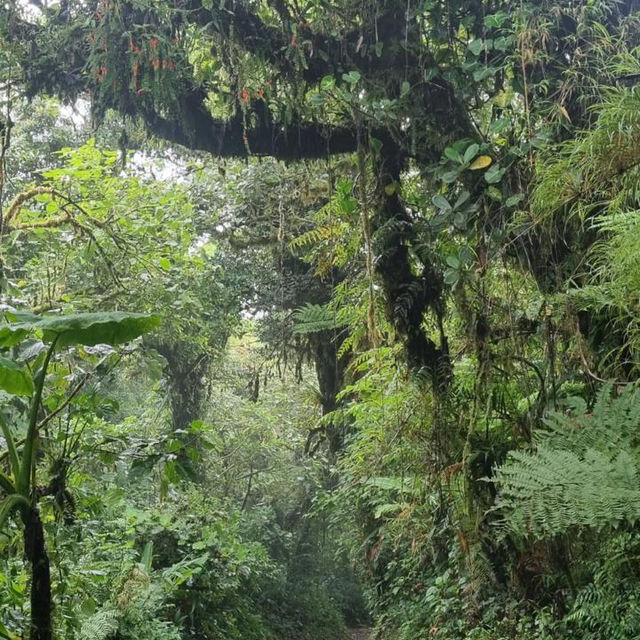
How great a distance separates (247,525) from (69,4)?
8121mm

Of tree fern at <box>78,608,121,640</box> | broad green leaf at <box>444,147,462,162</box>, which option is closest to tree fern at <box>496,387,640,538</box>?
broad green leaf at <box>444,147,462,162</box>

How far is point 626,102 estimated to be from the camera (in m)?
2.63

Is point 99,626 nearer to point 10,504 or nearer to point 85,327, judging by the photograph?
point 10,504

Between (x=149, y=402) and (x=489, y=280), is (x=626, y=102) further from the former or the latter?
(x=149, y=402)

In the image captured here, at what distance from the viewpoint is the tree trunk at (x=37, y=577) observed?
2.13 metres

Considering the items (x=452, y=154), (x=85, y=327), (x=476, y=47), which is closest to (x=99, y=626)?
(x=85, y=327)

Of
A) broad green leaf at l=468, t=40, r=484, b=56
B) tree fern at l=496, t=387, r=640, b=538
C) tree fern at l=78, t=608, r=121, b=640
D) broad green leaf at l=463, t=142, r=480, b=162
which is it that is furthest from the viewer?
tree fern at l=78, t=608, r=121, b=640

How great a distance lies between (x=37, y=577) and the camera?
2.15 m

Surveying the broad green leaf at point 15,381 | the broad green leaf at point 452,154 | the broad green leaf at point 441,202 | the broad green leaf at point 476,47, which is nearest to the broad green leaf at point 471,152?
the broad green leaf at point 452,154

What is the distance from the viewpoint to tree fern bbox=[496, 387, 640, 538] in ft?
6.86

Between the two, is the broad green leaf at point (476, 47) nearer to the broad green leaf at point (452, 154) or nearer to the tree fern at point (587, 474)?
the broad green leaf at point (452, 154)

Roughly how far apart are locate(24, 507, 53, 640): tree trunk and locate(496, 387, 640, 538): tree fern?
162 cm

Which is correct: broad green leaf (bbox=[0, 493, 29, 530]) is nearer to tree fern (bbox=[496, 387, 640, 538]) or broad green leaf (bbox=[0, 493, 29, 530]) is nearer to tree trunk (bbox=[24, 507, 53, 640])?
tree trunk (bbox=[24, 507, 53, 640])

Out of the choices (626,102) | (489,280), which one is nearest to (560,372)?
(489,280)
